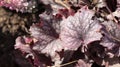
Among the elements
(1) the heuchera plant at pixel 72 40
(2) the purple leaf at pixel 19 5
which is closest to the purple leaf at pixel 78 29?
(1) the heuchera plant at pixel 72 40

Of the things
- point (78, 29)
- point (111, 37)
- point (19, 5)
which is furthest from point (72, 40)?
point (19, 5)

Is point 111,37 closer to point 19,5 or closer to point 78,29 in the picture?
point 78,29

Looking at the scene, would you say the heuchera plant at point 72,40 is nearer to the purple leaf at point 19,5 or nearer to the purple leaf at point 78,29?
the purple leaf at point 78,29

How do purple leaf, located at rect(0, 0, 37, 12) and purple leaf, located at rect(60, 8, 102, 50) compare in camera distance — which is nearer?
purple leaf, located at rect(60, 8, 102, 50)

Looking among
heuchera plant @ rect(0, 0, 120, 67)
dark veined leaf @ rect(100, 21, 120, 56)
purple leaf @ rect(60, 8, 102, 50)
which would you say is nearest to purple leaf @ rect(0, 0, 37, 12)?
heuchera plant @ rect(0, 0, 120, 67)

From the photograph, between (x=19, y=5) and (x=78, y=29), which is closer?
(x=78, y=29)

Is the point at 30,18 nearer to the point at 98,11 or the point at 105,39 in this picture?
the point at 98,11

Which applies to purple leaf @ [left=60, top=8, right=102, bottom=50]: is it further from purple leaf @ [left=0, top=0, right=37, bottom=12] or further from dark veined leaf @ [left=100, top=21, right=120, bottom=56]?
purple leaf @ [left=0, top=0, right=37, bottom=12]
